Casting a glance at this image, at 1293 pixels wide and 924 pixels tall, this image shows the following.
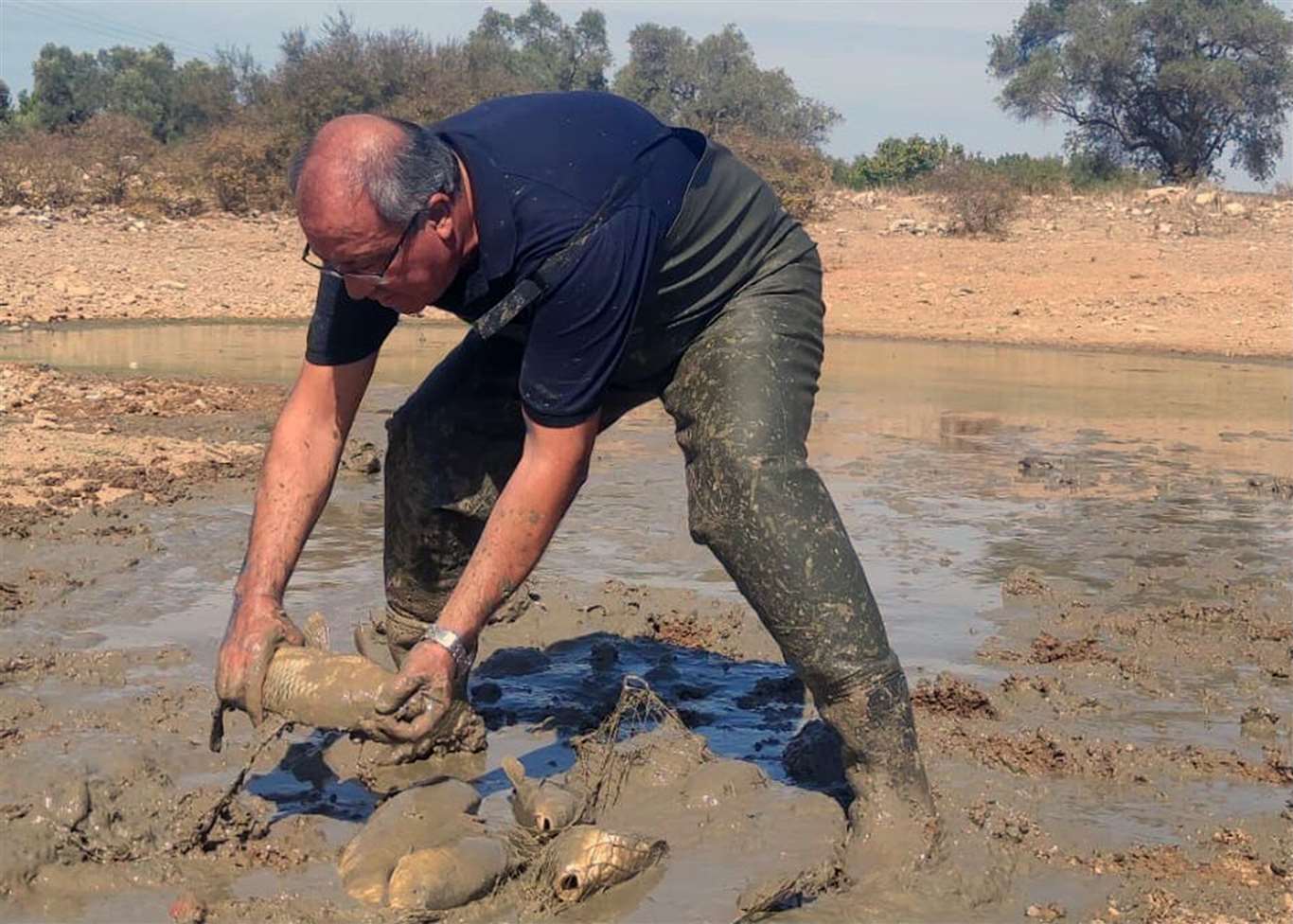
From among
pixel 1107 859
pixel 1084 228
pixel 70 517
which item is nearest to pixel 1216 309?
pixel 1084 228

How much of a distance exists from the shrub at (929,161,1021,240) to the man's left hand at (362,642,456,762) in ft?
61.8

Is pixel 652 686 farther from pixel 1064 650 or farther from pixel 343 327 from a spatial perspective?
pixel 343 327

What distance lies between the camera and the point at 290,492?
12.5 ft

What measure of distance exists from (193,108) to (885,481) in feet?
94.5

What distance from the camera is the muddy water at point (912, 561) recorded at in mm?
4434

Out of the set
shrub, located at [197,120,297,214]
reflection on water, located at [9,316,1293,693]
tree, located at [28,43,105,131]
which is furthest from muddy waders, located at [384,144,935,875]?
tree, located at [28,43,105,131]

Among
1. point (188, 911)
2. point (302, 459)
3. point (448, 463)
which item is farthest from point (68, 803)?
point (448, 463)

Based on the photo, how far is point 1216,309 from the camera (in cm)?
1576

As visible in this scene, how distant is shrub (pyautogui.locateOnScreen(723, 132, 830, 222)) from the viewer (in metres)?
23.0

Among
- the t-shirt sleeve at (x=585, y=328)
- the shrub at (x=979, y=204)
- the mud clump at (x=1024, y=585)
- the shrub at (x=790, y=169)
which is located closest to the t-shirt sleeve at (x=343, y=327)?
the t-shirt sleeve at (x=585, y=328)

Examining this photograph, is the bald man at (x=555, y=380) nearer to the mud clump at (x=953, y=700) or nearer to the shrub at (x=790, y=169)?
the mud clump at (x=953, y=700)

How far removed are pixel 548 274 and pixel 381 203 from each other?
0.34m

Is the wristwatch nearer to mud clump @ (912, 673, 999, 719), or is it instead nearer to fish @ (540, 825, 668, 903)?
fish @ (540, 825, 668, 903)

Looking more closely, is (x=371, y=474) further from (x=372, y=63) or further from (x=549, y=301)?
(x=372, y=63)
